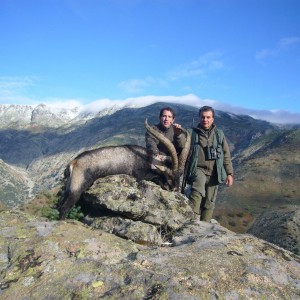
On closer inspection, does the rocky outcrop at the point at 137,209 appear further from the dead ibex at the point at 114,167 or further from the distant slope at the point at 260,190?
the distant slope at the point at 260,190

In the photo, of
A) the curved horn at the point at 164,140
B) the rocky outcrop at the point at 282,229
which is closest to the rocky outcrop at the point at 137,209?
the curved horn at the point at 164,140

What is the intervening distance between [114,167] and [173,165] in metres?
1.72

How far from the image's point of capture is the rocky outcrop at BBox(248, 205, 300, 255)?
1777cm

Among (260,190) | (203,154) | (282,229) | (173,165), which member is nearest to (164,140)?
(173,165)

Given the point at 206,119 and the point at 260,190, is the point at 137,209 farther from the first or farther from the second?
the point at 260,190

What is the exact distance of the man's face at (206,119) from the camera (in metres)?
8.84

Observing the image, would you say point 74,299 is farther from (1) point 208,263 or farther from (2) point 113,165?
(2) point 113,165

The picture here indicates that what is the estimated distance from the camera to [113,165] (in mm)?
10070

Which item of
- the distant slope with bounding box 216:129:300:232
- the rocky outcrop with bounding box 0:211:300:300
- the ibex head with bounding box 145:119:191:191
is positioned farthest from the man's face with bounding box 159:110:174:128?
the distant slope with bounding box 216:129:300:232

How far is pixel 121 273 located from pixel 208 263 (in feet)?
4.04

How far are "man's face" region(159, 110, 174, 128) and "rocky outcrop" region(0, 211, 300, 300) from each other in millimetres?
4743

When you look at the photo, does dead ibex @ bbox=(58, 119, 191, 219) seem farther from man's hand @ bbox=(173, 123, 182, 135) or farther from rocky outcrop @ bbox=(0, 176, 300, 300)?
rocky outcrop @ bbox=(0, 176, 300, 300)

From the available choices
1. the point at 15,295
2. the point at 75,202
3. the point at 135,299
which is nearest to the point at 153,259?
the point at 135,299

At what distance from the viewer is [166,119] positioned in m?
9.98
